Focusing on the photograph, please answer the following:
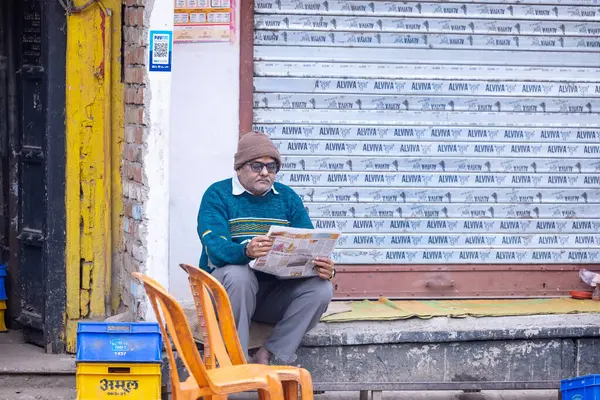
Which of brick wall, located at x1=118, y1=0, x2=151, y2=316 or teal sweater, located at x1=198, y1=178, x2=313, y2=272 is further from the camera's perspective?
brick wall, located at x1=118, y1=0, x2=151, y2=316

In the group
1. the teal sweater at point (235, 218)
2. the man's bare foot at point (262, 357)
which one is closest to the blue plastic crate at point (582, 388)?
the man's bare foot at point (262, 357)

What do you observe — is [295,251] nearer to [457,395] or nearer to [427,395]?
[427,395]

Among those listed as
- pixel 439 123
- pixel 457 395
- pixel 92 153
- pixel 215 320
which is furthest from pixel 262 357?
pixel 439 123

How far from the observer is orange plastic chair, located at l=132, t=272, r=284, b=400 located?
5145 millimetres

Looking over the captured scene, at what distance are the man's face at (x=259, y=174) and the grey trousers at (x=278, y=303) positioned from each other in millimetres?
478

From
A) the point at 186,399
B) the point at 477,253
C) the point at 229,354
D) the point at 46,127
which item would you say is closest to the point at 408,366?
the point at 477,253

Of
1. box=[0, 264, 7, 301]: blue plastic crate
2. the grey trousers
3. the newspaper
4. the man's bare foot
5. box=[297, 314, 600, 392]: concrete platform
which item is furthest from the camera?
box=[0, 264, 7, 301]: blue plastic crate

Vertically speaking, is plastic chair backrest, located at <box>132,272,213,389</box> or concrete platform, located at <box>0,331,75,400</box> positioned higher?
plastic chair backrest, located at <box>132,272,213,389</box>

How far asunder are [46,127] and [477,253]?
303 cm

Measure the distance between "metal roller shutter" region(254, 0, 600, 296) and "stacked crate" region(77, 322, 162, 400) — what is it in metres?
1.98

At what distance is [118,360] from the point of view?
6.24 metres

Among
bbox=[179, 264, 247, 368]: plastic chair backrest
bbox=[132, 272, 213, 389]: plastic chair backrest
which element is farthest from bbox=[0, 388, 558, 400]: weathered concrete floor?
bbox=[132, 272, 213, 389]: plastic chair backrest

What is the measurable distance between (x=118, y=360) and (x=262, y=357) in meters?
0.85

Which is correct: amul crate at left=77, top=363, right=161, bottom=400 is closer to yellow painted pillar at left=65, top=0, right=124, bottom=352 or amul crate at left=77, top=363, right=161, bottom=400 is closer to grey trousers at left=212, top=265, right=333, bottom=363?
grey trousers at left=212, top=265, right=333, bottom=363
